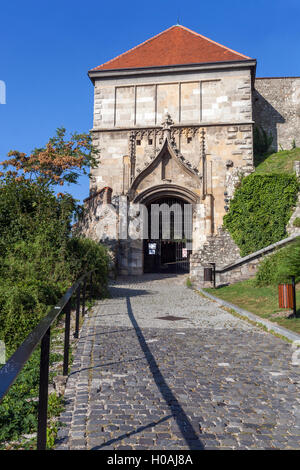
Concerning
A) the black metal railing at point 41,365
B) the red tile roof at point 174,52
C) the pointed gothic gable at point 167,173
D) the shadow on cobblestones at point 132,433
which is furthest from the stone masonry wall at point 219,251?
the black metal railing at point 41,365

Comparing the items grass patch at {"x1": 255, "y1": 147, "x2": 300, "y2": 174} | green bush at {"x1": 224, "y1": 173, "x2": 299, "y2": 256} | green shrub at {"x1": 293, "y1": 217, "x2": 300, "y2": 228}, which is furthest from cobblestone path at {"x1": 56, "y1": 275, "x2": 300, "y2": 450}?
grass patch at {"x1": 255, "y1": 147, "x2": 300, "y2": 174}

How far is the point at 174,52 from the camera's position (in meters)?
23.7

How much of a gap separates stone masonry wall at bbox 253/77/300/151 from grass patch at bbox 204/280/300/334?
1890cm

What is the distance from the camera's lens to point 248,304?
939 cm

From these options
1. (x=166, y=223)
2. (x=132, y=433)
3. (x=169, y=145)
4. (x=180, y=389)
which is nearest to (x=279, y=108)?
(x=169, y=145)

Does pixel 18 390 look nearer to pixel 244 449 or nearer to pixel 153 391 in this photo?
pixel 153 391

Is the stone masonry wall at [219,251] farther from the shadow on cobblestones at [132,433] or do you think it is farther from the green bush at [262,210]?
the shadow on cobblestones at [132,433]

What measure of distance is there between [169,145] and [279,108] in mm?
14499

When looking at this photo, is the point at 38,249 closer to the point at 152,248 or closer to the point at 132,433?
the point at 132,433

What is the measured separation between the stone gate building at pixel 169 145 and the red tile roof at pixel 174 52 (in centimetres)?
13

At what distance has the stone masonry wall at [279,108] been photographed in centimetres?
2841

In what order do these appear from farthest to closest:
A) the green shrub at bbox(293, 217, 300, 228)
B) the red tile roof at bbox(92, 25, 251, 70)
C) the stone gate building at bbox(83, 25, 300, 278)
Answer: the red tile roof at bbox(92, 25, 251, 70) < the stone gate building at bbox(83, 25, 300, 278) < the green shrub at bbox(293, 217, 300, 228)

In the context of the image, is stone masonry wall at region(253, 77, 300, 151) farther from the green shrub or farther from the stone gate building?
the green shrub

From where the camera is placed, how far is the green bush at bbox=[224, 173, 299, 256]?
16.2 m
